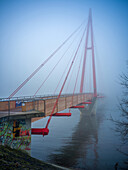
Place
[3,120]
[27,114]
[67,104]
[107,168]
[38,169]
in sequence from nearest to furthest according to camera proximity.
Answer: [38,169] < [3,120] < [27,114] < [107,168] < [67,104]

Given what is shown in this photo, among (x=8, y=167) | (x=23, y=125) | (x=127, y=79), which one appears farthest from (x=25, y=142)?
(x=127, y=79)

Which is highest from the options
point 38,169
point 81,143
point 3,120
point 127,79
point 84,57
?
point 84,57

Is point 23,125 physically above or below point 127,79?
below

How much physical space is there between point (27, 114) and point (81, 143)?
1191cm

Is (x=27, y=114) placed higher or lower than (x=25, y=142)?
higher

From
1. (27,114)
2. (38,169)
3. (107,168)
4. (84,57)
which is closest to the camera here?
(38,169)

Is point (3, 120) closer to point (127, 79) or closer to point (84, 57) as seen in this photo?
point (127, 79)

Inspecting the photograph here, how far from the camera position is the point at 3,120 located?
1143cm

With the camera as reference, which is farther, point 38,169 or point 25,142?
point 25,142

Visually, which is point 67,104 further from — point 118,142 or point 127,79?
point 127,79

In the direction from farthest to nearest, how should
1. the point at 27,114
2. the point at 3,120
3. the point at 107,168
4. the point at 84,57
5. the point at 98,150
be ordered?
the point at 84,57 → the point at 98,150 → the point at 107,168 → the point at 27,114 → the point at 3,120

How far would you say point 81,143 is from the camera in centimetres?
2236

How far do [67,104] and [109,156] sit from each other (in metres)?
7.73

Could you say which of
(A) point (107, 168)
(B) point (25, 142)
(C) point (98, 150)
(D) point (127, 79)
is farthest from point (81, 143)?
(D) point (127, 79)
